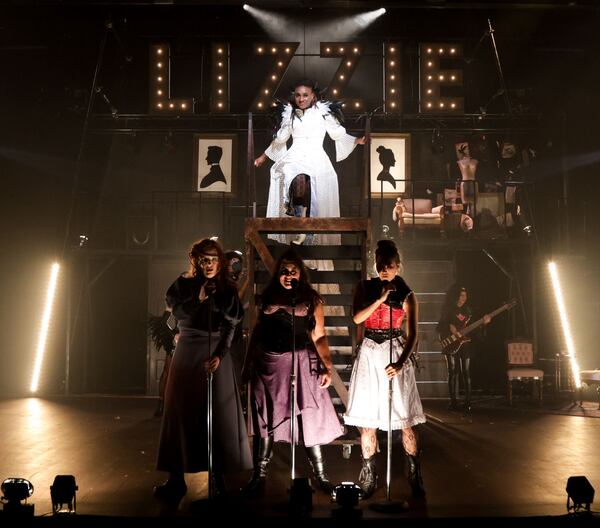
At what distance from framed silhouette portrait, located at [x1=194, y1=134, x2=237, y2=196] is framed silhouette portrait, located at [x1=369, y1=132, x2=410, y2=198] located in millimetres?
2774

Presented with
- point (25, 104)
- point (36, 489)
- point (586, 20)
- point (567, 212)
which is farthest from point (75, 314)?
point (586, 20)

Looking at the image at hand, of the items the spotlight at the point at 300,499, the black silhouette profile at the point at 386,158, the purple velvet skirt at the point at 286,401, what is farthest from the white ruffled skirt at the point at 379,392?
the black silhouette profile at the point at 386,158

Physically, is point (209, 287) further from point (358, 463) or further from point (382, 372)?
point (358, 463)

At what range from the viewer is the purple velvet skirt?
4883mm

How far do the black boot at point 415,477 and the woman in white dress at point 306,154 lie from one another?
158 inches

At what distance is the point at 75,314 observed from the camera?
12.8 metres

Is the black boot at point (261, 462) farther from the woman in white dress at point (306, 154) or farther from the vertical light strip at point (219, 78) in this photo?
the vertical light strip at point (219, 78)

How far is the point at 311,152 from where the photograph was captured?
8633mm

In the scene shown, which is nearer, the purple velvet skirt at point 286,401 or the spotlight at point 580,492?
the spotlight at point 580,492

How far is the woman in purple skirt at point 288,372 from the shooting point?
489 cm

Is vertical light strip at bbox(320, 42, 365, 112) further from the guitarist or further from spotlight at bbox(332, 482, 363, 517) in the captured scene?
spotlight at bbox(332, 482, 363, 517)

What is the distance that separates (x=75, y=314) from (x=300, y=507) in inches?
380

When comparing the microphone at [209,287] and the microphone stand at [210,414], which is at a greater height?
the microphone at [209,287]

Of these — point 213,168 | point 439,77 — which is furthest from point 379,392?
point 439,77
